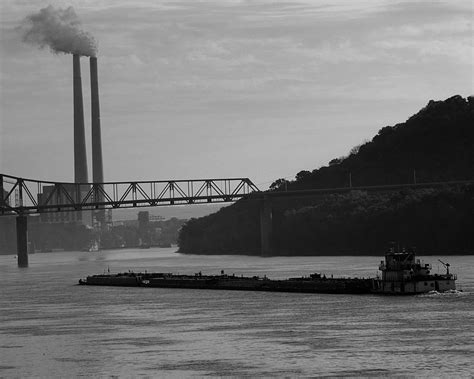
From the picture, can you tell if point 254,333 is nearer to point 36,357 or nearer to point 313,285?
point 36,357

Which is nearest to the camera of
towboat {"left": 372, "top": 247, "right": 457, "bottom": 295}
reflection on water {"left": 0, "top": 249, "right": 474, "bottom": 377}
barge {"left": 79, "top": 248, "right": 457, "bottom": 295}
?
reflection on water {"left": 0, "top": 249, "right": 474, "bottom": 377}

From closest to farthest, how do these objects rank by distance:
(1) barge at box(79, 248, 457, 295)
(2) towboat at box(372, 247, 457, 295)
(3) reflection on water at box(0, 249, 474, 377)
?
(3) reflection on water at box(0, 249, 474, 377), (2) towboat at box(372, 247, 457, 295), (1) barge at box(79, 248, 457, 295)

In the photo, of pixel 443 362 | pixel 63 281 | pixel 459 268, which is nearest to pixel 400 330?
pixel 443 362

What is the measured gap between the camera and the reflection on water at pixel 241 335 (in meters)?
84.3

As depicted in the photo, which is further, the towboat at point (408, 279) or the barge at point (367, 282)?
the barge at point (367, 282)

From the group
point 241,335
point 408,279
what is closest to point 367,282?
point 408,279

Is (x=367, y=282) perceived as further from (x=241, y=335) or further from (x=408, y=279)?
(x=241, y=335)

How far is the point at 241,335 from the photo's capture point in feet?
327

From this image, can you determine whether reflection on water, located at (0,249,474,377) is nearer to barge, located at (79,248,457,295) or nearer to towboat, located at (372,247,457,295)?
towboat, located at (372,247,457,295)

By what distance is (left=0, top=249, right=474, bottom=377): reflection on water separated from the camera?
84.3 meters

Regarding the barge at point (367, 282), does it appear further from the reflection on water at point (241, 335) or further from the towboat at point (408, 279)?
the reflection on water at point (241, 335)

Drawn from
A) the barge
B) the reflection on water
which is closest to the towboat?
the barge

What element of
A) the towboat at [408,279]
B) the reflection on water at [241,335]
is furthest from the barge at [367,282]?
the reflection on water at [241,335]

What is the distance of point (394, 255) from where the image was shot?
13338 cm
